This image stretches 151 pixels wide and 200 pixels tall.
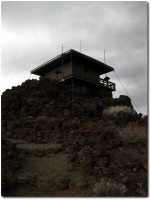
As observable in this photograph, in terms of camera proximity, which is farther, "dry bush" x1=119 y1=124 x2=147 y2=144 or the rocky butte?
"dry bush" x1=119 y1=124 x2=147 y2=144

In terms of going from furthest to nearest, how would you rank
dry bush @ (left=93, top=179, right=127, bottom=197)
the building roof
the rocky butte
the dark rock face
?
the building roof → the dark rock face → the rocky butte → dry bush @ (left=93, top=179, right=127, bottom=197)

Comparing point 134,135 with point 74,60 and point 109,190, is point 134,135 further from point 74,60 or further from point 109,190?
point 74,60

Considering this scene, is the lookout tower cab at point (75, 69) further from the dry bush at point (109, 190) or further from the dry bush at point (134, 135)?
the dry bush at point (109, 190)

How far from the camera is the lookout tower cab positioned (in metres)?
27.7

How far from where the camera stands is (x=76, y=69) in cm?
2856

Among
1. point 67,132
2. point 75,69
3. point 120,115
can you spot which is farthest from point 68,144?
point 75,69

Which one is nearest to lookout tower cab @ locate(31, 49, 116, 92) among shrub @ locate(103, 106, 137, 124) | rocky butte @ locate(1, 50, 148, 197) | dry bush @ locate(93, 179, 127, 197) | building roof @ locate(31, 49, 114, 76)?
building roof @ locate(31, 49, 114, 76)

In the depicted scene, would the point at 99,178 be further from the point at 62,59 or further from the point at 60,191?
the point at 62,59

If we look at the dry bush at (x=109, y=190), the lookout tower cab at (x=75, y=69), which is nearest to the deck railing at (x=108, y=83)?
the lookout tower cab at (x=75, y=69)

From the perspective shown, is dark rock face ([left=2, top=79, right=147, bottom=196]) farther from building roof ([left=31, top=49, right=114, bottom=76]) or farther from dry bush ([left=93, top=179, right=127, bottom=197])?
building roof ([left=31, top=49, right=114, bottom=76])

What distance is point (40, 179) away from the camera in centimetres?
1088

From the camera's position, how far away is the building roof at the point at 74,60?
2722 centimetres

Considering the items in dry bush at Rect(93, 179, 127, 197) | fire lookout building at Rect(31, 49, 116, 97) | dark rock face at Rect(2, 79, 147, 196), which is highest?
fire lookout building at Rect(31, 49, 116, 97)

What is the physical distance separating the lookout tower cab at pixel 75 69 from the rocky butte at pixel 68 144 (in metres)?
0.90
